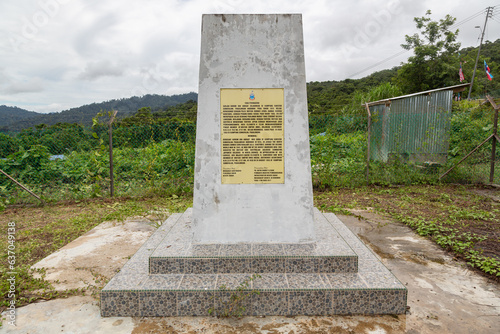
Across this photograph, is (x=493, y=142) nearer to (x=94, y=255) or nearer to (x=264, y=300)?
(x=264, y=300)

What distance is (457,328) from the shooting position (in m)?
2.58

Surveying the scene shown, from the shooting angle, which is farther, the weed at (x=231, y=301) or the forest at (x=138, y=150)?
the forest at (x=138, y=150)

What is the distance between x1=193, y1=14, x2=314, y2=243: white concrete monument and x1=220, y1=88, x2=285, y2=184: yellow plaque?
0.04ft

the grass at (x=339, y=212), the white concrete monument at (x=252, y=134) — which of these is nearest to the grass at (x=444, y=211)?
the grass at (x=339, y=212)

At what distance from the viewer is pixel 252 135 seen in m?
3.59

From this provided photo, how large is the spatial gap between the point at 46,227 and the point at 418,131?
9500 mm

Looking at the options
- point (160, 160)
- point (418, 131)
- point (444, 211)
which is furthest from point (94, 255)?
point (418, 131)

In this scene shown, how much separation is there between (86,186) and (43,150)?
55.6 inches

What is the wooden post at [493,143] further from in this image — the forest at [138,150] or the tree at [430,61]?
the tree at [430,61]

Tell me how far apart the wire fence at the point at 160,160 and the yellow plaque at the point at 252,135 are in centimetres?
430

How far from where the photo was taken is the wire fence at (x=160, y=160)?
746 centimetres

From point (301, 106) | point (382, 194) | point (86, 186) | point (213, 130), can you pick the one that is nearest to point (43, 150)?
point (86, 186)

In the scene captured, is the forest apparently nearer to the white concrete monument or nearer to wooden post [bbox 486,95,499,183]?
wooden post [bbox 486,95,499,183]

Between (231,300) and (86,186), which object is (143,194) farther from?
(231,300)
